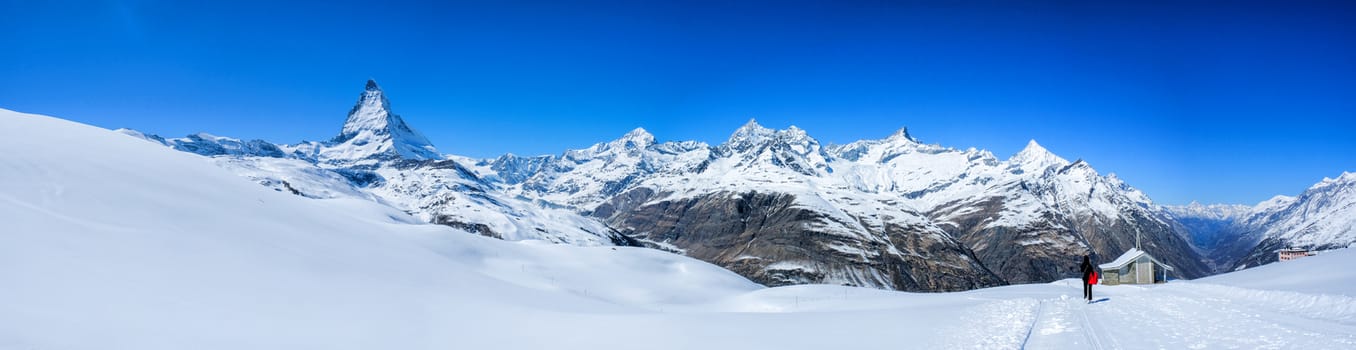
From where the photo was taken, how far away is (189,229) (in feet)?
72.0

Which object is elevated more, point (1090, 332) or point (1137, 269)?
point (1137, 269)

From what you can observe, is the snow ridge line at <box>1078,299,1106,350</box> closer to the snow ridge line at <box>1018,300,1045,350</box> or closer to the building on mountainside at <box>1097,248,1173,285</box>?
the snow ridge line at <box>1018,300,1045,350</box>

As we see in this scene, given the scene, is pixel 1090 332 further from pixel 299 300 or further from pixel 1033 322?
pixel 299 300

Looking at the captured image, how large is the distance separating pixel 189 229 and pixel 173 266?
485 centimetres

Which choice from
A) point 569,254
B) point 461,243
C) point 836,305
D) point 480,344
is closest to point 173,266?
point 480,344

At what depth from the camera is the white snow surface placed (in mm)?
14500

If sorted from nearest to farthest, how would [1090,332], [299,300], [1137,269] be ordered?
[1090,332] < [299,300] < [1137,269]

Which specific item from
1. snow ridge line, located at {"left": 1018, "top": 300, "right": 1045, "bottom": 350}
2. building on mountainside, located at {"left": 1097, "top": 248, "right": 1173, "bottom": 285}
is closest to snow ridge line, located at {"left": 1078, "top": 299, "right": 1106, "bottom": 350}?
snow ridge line, located at {"left": 1018, "top": 300, "right": 1045, "bottom": 350}

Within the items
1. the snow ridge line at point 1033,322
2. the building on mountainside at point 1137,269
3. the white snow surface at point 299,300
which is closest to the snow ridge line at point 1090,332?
the white snow surface at point 299,300

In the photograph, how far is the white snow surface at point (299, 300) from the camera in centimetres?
1450

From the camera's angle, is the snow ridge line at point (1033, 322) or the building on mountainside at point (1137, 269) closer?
the snow ridge line at point (1033, 322)

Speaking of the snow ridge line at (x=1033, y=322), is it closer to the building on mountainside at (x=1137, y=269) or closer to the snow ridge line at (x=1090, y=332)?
the snow ridge line at (x=1090, y=332)

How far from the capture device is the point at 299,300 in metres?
18.4

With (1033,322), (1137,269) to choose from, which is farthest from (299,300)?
(1137,269)
